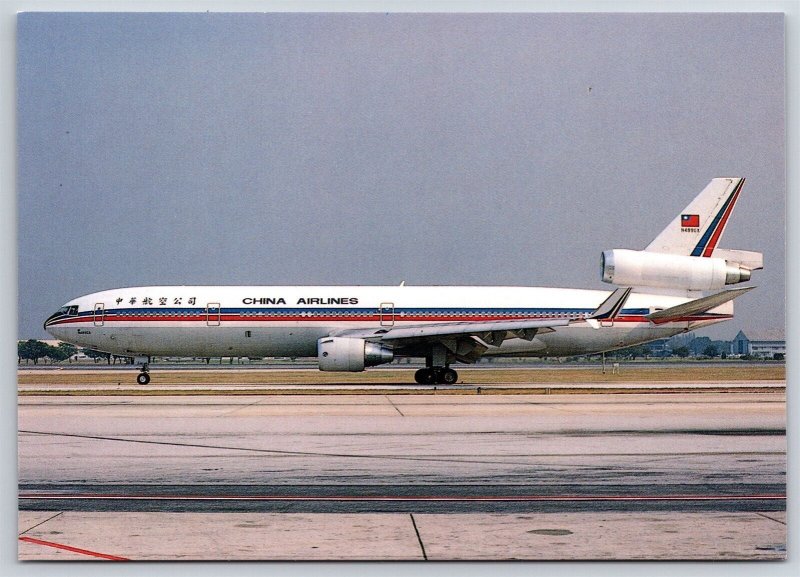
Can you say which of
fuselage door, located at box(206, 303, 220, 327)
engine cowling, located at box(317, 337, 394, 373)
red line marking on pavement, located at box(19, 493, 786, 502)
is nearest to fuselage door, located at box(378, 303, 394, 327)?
engine cowling, located at box(317, 337, 394, 373)

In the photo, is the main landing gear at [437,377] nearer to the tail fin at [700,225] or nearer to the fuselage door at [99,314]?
the fuselage door at [99,314]

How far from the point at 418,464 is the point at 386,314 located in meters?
19.3

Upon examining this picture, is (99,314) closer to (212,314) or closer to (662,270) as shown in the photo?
(212,314)

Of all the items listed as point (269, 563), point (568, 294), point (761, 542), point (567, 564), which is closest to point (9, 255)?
point (269, 563)

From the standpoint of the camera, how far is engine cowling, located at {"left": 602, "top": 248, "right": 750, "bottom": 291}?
51.5ft

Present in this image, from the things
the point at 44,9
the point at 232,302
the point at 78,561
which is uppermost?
the point at 44,9

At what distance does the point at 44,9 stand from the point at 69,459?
6.06 m

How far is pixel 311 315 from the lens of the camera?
31.9 m

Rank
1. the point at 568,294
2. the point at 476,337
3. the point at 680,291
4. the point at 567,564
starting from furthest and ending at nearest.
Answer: the point at 568,294 < the point at 476,337 < the point at 680,291 < the point at 567,564

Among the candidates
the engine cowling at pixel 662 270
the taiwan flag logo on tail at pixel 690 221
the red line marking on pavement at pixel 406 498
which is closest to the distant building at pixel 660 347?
the taiwan flag logo on tail at pixel 690 221

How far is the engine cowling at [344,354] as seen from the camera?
93.6 feet

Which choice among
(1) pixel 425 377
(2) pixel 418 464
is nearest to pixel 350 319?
(1) pixel 425 377

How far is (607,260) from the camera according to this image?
15.9 m

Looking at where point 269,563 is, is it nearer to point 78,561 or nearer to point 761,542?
point 78,561
